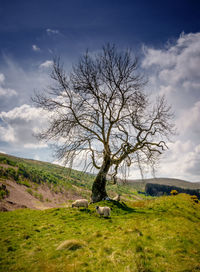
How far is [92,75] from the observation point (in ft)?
38.1

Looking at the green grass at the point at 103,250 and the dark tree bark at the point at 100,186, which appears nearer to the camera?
the green grass at the point at 103,250

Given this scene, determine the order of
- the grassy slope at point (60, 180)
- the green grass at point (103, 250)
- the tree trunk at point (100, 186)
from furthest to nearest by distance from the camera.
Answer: the tree trunk at point (100, 186) → the grassy slope at point (60, 180) → the green grass at point (103, 250)

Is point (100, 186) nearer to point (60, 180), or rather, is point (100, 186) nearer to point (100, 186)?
point (100, 186)

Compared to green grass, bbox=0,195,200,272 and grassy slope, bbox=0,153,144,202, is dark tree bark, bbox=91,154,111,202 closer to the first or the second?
grassy slope, bbox=0,153,144,202

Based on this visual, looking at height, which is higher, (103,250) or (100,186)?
(100,186)

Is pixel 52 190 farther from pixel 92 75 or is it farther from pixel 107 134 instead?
pixel 92 75

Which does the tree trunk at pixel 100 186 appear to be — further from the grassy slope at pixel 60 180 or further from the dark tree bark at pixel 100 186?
the grassy slope at pixel 60 180

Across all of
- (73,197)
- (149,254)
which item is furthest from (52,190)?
(149,254)

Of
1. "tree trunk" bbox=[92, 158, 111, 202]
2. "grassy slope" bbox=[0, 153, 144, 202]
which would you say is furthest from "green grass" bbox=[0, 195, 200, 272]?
"tree trunk" bbox=[92, 158, 111, 202]

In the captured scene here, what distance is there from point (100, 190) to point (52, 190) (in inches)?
1196

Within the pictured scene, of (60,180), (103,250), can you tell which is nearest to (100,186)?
(103,250)

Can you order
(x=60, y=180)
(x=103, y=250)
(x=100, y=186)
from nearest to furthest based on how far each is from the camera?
(x=103, y=250), (x=100, y=186), (x=60, y=180)

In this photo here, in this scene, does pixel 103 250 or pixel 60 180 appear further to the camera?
pixel 60 180

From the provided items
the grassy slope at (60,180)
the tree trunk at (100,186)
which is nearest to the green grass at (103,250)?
the grassy slope at (60,180)
